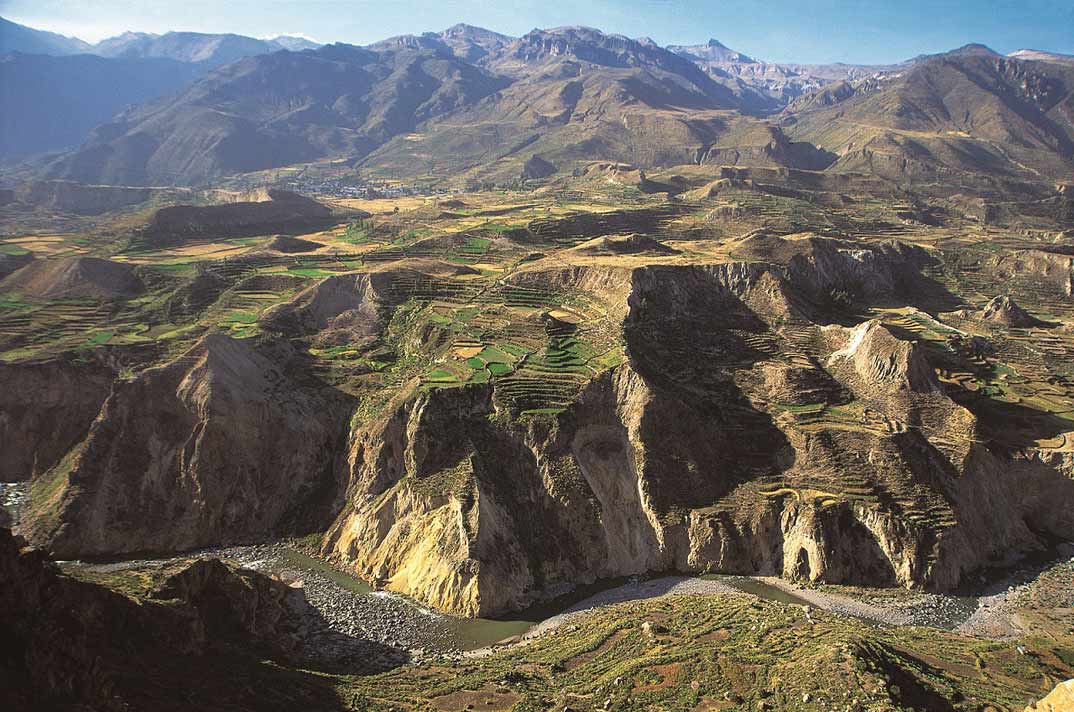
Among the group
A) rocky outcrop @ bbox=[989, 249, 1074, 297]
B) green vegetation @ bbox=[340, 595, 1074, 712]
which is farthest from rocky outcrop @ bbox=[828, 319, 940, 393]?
rocky outcrop @ bbox=[989, 249, 1074, 297]

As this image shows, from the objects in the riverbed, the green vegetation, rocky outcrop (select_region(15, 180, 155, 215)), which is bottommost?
the riverbed

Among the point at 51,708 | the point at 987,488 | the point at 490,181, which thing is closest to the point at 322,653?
the point at 51,708

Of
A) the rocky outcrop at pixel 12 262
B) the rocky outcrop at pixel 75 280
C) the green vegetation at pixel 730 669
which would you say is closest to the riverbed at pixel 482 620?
the green vegetation at pixel 730 669

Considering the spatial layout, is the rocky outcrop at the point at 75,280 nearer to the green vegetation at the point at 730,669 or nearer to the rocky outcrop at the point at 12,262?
the rocky outcrop at the point at 12,262

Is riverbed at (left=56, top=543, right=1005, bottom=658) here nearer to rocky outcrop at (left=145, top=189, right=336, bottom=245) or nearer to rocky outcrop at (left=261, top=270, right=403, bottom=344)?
rocky outcrop at (left=261, top=270, right=403, bottom=344)

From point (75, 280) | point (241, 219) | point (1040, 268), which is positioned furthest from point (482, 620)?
point (1040, 268)
